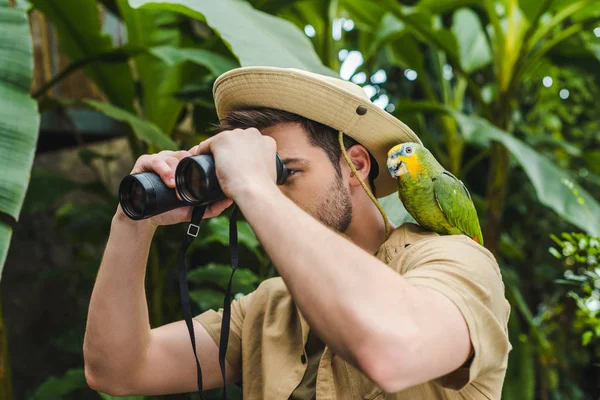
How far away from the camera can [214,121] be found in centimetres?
189

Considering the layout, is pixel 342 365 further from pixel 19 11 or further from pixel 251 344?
pixel 19 11

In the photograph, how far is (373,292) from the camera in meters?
0.72

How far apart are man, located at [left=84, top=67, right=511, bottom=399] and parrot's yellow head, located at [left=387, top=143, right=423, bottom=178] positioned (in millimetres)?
82

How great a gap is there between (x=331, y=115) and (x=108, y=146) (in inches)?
92.8

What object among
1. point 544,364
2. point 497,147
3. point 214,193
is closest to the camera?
point 214,193

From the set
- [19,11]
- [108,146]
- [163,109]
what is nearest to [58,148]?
[108,146]

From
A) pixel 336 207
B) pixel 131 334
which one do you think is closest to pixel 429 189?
pixel 336 207

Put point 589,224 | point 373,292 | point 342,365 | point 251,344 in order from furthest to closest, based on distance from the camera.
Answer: point 589,224 → point 251,344 → point 342,365 → point 373,292

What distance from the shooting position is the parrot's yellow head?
1000 mm

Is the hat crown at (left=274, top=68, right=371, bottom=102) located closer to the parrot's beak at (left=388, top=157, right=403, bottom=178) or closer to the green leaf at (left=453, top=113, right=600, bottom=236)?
the parrot's beak at (left=388, top=157, right=403, bottom=178)

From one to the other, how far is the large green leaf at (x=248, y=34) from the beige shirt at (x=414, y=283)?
0.44 metres

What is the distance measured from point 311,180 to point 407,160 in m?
0.18

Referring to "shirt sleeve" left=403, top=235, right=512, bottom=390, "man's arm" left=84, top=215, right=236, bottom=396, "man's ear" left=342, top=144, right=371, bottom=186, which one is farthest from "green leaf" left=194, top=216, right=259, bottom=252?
"shirt sleeve" left=403, top=235, right=512, bottom=390

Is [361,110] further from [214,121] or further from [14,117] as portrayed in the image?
[214,121]
